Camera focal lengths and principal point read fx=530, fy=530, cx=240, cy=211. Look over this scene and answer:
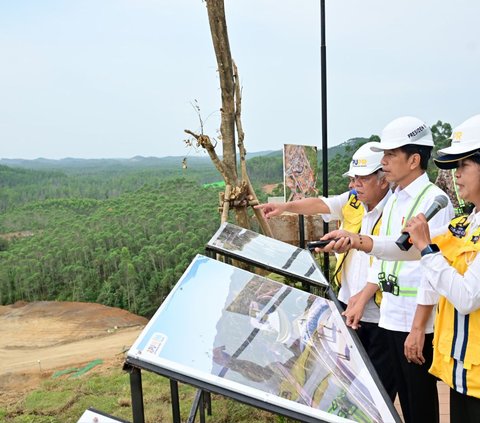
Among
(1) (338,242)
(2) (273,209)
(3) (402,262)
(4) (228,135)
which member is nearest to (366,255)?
(3) (402,262)

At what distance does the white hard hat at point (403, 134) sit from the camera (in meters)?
1.67

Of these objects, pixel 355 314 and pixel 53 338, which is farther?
pixel 53 338

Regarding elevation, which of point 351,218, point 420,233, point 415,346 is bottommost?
point 415,346

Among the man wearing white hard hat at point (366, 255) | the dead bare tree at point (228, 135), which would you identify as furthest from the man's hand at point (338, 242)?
the dead bare tree at point (228, 135)

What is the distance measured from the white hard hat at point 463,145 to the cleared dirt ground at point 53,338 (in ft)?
11.1

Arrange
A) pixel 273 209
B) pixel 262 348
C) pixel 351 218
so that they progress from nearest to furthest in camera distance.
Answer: pixel 262 348 < pixel 351 218 < pixel 273 209

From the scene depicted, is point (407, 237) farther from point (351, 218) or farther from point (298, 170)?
point (298, 170)

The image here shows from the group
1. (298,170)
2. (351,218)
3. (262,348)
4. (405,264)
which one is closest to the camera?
(262,348)

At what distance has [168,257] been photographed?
6422mm

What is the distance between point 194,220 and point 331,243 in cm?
593

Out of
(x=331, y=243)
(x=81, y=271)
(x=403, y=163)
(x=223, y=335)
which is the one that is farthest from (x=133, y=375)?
(x=81, y=271)

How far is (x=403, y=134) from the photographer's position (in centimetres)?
167

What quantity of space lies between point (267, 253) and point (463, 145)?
2.84ft

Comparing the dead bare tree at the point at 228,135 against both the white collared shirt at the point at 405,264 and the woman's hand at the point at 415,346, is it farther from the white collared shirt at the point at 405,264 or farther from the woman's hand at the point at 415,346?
the woman's hand at the point at 415,346
